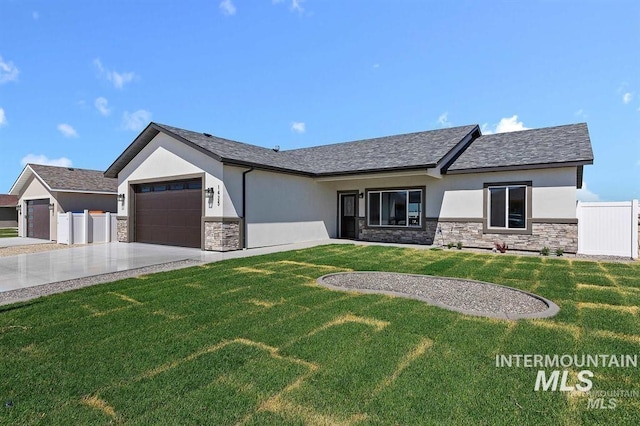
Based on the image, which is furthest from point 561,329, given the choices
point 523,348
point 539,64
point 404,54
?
point 404,54

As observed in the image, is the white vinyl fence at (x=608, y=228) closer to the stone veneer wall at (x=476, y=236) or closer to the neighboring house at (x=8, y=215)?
the stone veneer wall at (x=476, y=236)

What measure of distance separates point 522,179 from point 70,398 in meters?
14.0

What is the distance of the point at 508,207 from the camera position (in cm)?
1310

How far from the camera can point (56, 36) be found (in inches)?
431

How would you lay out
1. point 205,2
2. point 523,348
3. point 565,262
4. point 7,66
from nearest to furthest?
point 523,348 → point 565,262 → point 205,2 → point 7,66

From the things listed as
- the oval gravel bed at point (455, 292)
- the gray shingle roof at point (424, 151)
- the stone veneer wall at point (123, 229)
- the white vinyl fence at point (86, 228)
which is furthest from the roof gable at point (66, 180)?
the oval gravel bed at point (455, 292)

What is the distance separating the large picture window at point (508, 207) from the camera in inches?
504

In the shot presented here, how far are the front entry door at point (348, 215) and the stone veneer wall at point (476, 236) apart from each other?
0.94m

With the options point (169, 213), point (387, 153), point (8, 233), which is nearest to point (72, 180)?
point (169, 213)

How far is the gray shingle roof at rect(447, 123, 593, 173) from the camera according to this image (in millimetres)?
12017

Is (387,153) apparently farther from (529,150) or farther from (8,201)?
(8,201)

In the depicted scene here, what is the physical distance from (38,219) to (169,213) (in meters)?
11.9

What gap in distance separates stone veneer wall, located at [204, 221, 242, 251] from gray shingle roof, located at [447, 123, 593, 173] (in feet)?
29.3

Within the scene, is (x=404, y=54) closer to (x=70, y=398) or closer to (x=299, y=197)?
(x=299, y=197)
